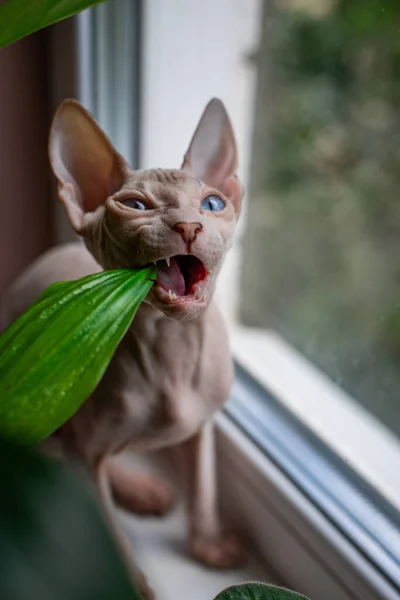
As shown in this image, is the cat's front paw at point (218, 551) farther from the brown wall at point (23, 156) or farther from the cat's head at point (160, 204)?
the brown wall at point (23, 156)

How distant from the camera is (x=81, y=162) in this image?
524mm

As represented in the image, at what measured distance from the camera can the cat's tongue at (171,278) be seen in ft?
1.51

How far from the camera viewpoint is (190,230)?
1.47ft

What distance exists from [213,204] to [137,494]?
0.39 m

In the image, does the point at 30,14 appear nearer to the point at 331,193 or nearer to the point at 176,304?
the point at 176,304

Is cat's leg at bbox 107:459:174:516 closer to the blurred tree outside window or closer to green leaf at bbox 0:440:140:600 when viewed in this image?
the blurred tree outside window

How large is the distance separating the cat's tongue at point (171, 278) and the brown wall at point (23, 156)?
0.55 meters

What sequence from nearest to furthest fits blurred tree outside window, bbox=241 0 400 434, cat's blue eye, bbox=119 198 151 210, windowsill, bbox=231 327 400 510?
cat's blue eye, bbox=119 198 151 210 < windowsill, bbox=231 327 400 510 < blurred tree outside window, bbox=241 0 400 434

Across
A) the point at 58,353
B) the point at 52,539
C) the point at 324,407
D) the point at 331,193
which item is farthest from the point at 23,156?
the point at 52,539

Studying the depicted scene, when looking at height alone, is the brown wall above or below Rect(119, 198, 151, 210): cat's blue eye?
below

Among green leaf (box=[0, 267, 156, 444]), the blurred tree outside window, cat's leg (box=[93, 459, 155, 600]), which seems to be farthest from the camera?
the blurred tree outside window

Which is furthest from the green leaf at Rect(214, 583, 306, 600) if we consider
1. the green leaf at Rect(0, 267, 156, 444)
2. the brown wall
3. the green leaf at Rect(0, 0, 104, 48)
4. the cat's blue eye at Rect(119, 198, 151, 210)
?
the brown wall

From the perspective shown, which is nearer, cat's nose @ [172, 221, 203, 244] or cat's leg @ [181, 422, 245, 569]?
cat's nose @ [172, 221, 203, 244]

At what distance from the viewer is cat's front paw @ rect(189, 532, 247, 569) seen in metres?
0.68
